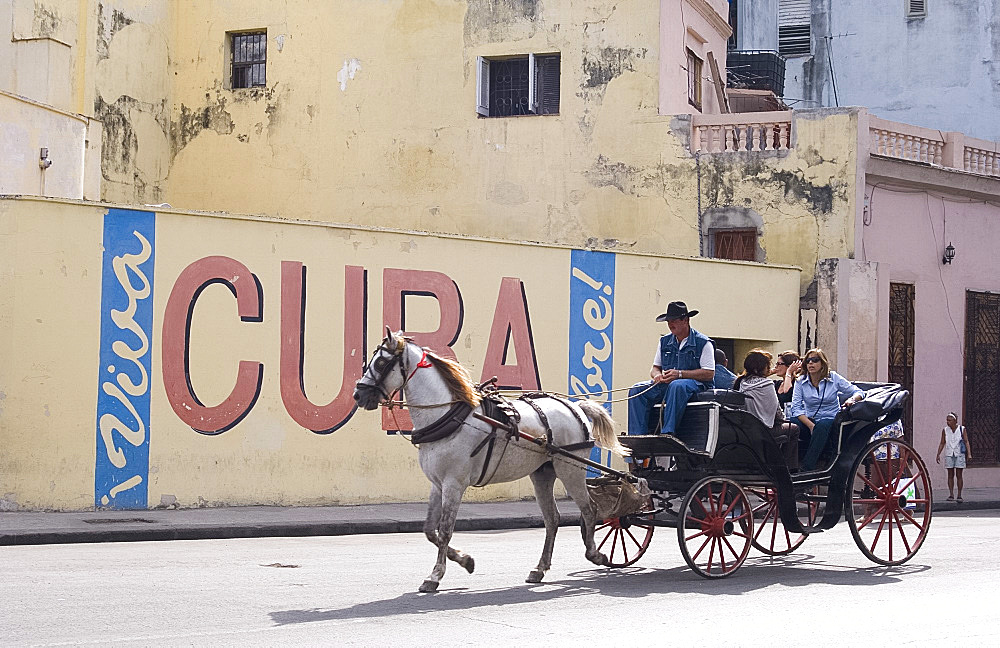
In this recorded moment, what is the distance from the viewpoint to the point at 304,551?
484 inches

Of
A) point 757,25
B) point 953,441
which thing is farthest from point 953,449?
point 757,25

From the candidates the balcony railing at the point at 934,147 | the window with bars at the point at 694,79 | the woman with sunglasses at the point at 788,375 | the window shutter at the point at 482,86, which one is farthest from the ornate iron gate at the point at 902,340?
the woman with sunglasses at the point at 788,375

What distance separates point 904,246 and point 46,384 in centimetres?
1461

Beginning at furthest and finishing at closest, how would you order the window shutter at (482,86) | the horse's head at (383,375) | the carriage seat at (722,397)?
1. the window shutter at (482,86)
2. the carriage seat at (722,397)
3. the horse's head at (383,375)

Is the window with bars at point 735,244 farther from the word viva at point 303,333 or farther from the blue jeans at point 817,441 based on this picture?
the blue jeans at point 817,441

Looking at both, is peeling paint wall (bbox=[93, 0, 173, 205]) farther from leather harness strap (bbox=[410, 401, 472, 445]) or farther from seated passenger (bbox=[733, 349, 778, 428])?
seated passenger (bbox=[733, 349, 778, 428])

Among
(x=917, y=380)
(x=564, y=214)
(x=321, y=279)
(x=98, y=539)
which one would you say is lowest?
(x=98, y=539)

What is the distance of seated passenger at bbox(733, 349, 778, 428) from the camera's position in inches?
420

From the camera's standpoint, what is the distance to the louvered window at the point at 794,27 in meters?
32.4

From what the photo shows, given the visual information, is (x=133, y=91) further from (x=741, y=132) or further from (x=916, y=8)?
(x=916, y=8)

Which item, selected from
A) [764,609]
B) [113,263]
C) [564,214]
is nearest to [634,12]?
[564,214]

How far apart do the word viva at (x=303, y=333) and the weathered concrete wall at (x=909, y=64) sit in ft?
55.2

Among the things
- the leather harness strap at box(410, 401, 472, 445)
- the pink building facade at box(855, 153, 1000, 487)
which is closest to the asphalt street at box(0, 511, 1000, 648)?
the leather harness strap at box(410, 401, 472, 445)

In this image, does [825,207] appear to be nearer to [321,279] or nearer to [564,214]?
[564,214]
